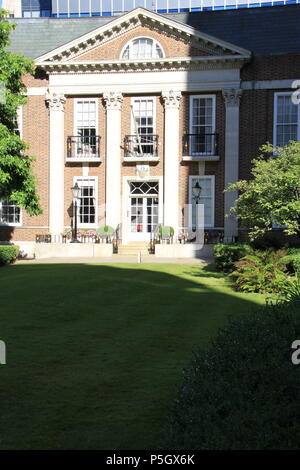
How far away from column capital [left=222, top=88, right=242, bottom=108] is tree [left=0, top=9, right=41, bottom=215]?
1044 centimetres

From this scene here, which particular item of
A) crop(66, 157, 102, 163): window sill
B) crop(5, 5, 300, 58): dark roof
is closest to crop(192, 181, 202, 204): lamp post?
crop(66, 157, 102, 163): window sill

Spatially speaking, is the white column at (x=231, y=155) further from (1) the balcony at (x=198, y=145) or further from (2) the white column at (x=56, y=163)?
(2) the white column at (x=56, y=163)

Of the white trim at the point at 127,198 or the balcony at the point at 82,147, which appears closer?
the white trim at the point at 127,198

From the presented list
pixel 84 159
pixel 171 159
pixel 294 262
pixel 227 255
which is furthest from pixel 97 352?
pixel 84 159

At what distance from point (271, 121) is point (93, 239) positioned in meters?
11.5

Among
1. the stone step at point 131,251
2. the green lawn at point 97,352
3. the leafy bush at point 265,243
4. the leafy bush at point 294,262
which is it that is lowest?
the green lawn at point 97,352

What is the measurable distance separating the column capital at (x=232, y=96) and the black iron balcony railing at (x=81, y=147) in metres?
7.46

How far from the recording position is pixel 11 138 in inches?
851

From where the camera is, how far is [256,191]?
53.7 feet

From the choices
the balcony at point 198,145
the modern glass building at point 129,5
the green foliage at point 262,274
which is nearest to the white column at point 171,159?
the balcony at point 198,145

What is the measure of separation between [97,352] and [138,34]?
79.1ft

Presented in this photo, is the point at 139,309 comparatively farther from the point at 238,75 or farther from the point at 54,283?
the point at 238,75

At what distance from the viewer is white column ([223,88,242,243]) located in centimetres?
2747

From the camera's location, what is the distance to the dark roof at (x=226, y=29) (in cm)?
2802
